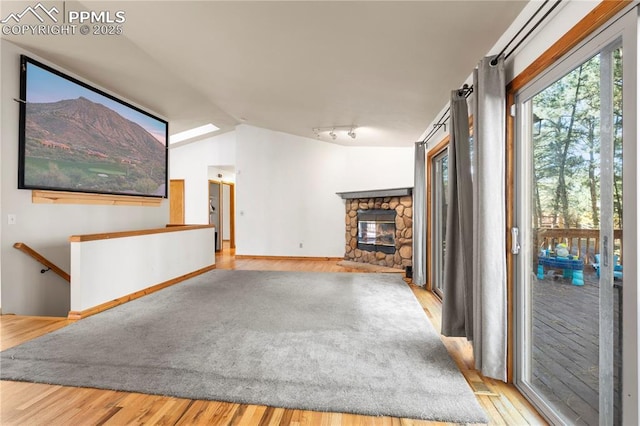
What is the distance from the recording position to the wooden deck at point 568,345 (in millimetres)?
1624

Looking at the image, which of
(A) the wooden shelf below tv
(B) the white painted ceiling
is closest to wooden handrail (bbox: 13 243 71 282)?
(A) the wooden shelf below tv

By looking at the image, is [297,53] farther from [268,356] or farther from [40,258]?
[40,258]

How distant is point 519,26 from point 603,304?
5.32 ft

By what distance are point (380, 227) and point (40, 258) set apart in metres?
5.16

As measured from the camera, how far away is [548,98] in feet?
5.86

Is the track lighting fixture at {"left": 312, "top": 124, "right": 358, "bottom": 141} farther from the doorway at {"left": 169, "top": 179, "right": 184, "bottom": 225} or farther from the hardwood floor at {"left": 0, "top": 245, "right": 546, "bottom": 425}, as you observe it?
the doorway at {"left": 169, "top": 179, "right": 184, "bottom": 225}

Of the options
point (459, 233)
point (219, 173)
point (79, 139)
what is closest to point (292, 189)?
point (219, 173)

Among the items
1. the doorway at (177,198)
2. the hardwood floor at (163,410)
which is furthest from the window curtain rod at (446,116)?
the doorway at (177,198)

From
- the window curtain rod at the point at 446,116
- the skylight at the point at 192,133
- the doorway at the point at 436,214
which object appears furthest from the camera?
the skylight at the point at 192,133

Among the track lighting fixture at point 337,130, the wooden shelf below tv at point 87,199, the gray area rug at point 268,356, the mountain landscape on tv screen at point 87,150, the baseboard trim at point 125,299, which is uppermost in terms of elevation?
the track lighting fixture at point 337,130

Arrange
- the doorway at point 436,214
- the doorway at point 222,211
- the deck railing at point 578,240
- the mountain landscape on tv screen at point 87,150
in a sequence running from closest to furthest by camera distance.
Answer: the deck railing at point 578,240
the mountain landscape on tv screen at point 87,150
the doorway at point 436,214
the doorway at point 222,211

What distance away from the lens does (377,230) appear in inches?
249

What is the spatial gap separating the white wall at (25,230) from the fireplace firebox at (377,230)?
468cm

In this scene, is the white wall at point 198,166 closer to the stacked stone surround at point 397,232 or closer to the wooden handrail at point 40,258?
the stacked stone surround at point 397,232
